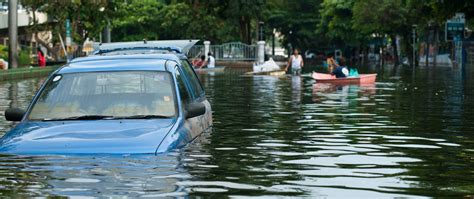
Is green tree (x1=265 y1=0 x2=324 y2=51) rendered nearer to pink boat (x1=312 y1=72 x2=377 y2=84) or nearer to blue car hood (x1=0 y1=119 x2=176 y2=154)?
pink boat (x1=312 y1=72 x2=377 y2=84)

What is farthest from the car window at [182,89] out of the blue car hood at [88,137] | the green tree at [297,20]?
the green tree at [297,20]

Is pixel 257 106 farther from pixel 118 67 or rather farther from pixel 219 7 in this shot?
pixel 219 7

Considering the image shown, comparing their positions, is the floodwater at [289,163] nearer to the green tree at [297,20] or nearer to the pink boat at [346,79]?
the pink boat at [346,79]

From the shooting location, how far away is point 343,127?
600 inches

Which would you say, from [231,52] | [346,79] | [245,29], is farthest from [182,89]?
[245,29]

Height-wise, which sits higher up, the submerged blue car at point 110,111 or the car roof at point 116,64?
the car roof at point 116,64

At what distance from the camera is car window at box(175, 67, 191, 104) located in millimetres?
10736

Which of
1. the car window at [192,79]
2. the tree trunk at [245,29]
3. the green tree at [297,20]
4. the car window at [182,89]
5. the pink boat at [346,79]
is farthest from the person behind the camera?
the green tree at [297,20]

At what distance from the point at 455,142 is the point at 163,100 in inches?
184

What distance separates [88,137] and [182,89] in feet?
6.70

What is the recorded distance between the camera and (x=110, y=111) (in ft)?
33.2

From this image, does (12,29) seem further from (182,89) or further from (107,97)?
(107,97)

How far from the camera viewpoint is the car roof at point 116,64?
35.4 feet

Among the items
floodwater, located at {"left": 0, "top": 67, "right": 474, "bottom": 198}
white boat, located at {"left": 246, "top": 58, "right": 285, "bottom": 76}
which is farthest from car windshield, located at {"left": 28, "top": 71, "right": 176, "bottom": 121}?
white boat, located at {"left": 246, "top": 58, "right": 285, "bottom": 76}
